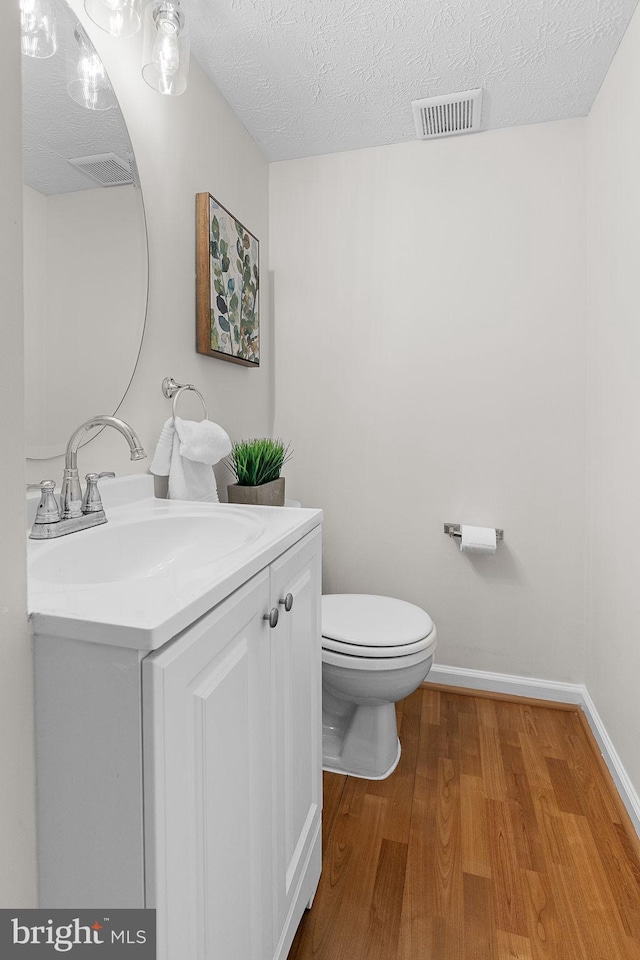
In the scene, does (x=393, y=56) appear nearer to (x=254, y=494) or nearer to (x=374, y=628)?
(x=254, y=494)

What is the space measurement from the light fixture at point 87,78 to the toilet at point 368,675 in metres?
1.50

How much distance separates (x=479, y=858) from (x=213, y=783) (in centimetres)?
103

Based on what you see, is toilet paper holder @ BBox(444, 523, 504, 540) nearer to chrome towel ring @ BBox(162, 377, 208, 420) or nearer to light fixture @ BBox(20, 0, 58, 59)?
chrome towel ring @ BBox(162, 377, 208, 420)

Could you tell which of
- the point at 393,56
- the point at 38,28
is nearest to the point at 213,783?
the point at 38,28

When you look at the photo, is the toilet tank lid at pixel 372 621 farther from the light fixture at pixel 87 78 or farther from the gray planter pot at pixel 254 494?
the light fixture at pixel 87 78

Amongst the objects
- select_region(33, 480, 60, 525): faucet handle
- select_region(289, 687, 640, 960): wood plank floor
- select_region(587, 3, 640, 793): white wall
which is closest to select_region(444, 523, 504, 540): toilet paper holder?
select_region(587, 3, 640, 793): white wall

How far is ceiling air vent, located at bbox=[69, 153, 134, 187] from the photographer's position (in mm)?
1158

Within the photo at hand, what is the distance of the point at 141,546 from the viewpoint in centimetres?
108

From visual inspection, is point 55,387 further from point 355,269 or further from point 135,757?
point 355,269

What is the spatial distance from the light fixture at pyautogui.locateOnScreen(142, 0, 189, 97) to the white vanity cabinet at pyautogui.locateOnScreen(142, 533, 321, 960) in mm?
1195

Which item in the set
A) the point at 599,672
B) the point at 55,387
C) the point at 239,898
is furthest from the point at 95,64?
the point at 599,672

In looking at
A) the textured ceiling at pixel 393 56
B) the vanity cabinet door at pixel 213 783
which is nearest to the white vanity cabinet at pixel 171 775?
the vanity cabinet door at pixel 213 783

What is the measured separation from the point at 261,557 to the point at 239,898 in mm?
488

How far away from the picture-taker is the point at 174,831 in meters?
0.56
